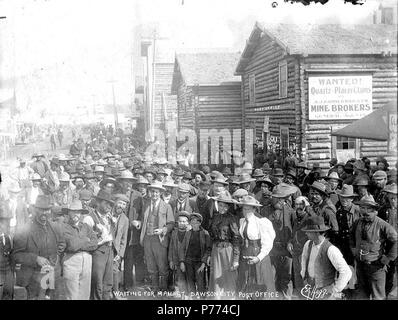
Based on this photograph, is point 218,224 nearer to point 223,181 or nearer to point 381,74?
point 223,181

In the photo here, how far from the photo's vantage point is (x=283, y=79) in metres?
8.50

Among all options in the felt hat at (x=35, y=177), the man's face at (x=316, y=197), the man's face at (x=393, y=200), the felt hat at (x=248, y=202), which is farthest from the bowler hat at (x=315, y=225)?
the felt hat at (x=35, y=177)

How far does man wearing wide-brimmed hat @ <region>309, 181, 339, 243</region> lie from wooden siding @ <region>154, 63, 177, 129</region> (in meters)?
3.39

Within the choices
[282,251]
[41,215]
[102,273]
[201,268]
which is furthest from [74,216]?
[282,251]

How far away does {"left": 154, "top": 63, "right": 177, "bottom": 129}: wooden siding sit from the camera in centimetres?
924

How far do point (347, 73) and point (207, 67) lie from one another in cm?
273

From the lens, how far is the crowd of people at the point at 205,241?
610cm

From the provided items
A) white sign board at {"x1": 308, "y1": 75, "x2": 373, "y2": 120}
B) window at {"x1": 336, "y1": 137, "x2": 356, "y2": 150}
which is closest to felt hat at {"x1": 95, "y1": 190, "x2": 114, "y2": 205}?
white sign board at {"x1": 308, "y1": 75, "x2": 373, "y2": 120}

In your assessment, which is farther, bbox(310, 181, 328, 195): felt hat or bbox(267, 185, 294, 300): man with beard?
bbox(310, 181, 328, 195): felt hat

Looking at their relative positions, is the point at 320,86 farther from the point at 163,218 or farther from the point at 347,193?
the point at 163,218

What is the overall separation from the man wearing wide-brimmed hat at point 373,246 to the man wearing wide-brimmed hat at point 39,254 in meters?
3.78

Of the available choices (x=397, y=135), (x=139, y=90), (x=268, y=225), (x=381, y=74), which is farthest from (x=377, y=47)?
(x=139, y=90)

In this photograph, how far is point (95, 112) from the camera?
8.59 m

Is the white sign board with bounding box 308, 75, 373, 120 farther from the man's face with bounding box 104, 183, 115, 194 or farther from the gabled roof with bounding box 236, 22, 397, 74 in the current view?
the man's face with bounding box 104, 183, 115, 194
